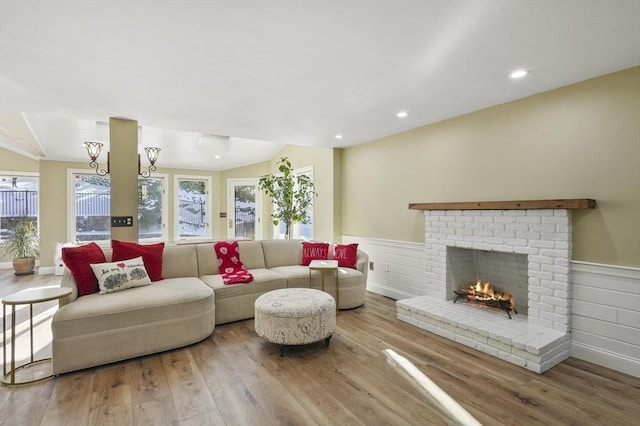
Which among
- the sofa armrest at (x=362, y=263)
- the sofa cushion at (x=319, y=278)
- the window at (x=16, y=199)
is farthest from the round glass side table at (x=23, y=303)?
the window at (x=16, y=199)

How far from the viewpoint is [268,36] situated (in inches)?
81.0

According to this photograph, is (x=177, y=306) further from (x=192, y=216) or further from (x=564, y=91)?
(x=192, y=216)

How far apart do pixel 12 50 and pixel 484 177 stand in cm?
426

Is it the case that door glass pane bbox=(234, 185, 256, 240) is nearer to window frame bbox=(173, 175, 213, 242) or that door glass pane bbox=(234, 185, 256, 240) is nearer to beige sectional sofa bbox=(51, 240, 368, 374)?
window frame bbox=(173, 175, 213, 242)

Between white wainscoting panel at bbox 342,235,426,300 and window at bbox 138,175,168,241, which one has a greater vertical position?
window at bbox 138,175,168,241

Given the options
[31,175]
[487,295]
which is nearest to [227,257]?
[487,295]

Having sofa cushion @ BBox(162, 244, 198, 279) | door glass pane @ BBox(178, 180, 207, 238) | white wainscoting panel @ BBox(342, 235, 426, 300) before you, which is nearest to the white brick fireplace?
white wainscoting panel @ BBox(342, 235, 426, 300)

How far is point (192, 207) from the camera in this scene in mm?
7734

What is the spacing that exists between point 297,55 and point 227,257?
2.73 metres

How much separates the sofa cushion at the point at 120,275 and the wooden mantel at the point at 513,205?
3.30 m

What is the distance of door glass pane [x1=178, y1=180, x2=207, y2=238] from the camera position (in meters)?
7.61

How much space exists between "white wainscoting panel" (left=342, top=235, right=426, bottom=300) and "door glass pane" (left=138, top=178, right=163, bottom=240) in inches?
196

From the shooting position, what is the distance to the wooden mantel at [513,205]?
266 centimetres

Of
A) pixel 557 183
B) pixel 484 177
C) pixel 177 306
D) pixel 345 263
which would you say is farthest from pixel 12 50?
pixel 557 183
